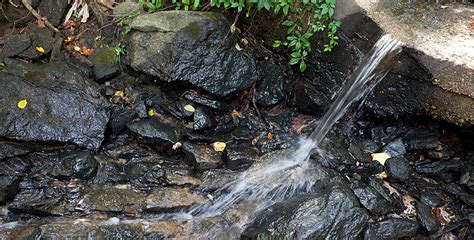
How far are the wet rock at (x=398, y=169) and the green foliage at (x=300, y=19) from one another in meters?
1.57

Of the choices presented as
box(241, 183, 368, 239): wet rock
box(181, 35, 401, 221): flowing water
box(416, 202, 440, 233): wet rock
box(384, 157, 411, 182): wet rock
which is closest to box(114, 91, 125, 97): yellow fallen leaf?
box(181, 35, 401, 221): flowing water

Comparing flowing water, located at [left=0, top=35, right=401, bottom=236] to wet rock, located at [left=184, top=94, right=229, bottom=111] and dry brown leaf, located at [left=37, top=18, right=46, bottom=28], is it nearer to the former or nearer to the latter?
wet rock, located at [left=184, top=94, right=229, bottom=111]

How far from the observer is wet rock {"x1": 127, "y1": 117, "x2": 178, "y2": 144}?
197 inches

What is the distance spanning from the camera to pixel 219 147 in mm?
5141

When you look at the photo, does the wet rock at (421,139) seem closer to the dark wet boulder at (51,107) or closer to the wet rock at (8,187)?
the dark wet boulder at (51,107)

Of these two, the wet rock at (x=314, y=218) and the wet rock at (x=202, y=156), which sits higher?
the wet rock at (x=314, y=218)

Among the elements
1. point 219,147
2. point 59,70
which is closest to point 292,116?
point 219,147

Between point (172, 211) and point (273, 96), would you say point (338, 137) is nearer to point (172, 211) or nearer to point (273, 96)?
point (273, 96)

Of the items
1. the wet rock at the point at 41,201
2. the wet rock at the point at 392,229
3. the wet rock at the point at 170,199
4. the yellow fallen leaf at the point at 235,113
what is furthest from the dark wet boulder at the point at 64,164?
the wet rock at the point at 392,229

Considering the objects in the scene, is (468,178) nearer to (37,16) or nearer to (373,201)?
(373,201)

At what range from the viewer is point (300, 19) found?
5.10 meters

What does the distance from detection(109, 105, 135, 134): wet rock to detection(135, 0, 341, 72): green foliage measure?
4.97ft

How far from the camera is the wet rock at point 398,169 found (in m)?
4.90

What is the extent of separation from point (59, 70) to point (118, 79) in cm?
73
